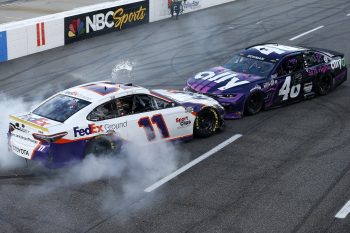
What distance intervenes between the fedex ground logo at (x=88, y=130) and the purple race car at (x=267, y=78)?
422 centimetres

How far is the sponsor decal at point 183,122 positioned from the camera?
13.5 m

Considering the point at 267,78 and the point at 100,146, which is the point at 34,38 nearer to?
the point at 267,78

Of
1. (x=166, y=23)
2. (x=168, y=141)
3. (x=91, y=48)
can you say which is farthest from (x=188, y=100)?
(x=166, y=23)

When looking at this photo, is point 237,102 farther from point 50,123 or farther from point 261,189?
point 50,123

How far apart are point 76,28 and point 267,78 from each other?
1120 cm

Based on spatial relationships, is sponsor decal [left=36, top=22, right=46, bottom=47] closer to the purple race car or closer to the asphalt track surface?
the asphalt track surface

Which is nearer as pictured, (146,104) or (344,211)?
(344,211)

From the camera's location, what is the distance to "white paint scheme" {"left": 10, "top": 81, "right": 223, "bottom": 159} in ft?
38.0

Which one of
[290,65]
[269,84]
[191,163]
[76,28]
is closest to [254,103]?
[269,84]

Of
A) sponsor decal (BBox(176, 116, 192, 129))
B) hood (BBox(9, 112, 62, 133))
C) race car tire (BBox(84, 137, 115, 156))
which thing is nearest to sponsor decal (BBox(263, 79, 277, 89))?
sponsor decal (BBox(176, 116, 192, 129))

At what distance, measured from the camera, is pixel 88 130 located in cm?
1188

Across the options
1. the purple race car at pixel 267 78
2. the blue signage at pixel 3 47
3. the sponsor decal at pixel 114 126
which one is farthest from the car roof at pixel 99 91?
the blue signage at pixel 3 47

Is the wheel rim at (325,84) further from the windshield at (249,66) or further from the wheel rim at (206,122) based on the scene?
the wheel rim at (206,122)

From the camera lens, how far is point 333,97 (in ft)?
58.3
